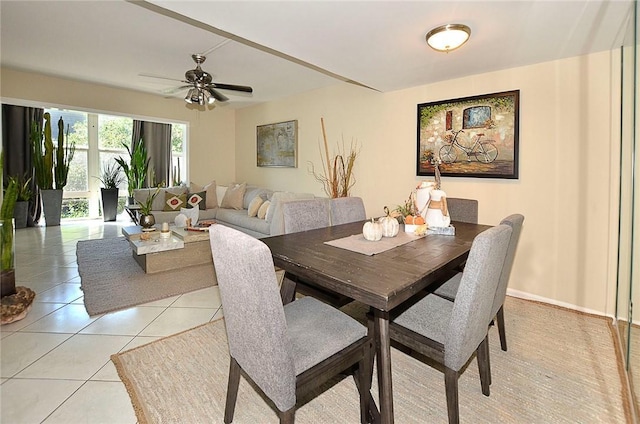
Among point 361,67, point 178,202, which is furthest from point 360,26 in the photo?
point 178,202

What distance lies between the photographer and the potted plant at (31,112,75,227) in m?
5.45

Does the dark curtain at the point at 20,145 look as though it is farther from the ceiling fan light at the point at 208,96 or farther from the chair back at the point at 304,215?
the chair back at the point at 304,215

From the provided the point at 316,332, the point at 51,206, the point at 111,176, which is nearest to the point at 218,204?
the point at 111,176

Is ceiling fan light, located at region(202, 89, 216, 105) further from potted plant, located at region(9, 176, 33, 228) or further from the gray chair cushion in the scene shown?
potted plant, located at region(9, 176, 33, 228)

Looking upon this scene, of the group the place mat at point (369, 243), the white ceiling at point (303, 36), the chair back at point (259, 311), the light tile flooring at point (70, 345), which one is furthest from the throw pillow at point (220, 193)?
the chair back at point (259, 311)

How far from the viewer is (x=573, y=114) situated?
104 inches

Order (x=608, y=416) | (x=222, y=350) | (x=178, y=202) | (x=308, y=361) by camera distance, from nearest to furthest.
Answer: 1. (x=308, y=361)
2. (x=608, y=416)
3. (x=222, y=350)
4. (x=178, y=202)

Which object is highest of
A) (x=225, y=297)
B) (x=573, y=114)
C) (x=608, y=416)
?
(x=573, y=114)

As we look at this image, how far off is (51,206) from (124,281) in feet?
13.1

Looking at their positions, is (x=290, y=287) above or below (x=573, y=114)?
below

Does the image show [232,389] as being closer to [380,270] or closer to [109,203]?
[380,270]

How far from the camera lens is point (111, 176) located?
6.73 m

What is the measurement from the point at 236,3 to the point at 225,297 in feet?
5.61

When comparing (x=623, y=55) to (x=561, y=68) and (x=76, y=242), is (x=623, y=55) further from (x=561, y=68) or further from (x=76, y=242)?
(x=76, y=242)
